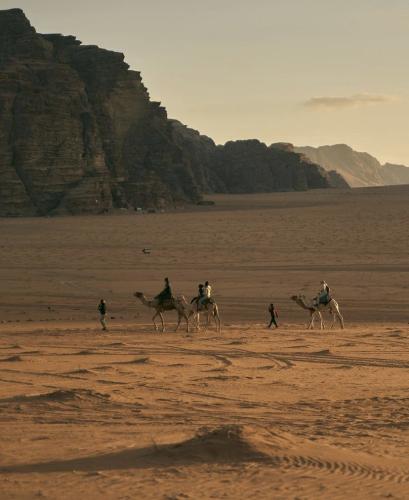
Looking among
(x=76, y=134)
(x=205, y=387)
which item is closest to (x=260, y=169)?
(x=76, y=134)

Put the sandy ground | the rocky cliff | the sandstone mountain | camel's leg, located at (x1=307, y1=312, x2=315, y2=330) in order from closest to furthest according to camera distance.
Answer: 1. the sandy ground
2. camel's leg, located at (x1=307, y1=312, x2=315, y2=330)
3. the sandstone mountain
4. the rocky cliff

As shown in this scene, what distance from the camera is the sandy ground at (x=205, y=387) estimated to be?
332 inches

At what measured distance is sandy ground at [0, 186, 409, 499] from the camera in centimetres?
845

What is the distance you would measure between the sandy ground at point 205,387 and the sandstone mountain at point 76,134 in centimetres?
3367

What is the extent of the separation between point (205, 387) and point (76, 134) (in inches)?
2531

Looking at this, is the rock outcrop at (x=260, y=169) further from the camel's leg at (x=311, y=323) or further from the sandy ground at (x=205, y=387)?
the camel's leg at (x=311, y=323)


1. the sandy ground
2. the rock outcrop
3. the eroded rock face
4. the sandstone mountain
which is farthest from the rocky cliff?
the sandy ground

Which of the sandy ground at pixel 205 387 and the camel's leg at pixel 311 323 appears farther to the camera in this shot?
the camel's leg at pixel 311 323

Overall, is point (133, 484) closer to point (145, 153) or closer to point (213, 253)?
point (213, 253)

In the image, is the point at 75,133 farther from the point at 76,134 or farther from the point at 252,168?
the point at 252,168

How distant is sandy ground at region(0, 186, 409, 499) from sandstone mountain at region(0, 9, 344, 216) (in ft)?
110

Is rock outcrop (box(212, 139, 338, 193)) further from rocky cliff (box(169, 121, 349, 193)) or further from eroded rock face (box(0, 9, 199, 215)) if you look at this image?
eroded rock face (box(0, 9, 199, 215))

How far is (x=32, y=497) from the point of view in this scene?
307 inches

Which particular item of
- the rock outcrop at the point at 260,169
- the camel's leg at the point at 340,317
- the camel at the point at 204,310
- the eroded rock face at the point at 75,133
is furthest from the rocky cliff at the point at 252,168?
the camel at the point at 204,310
